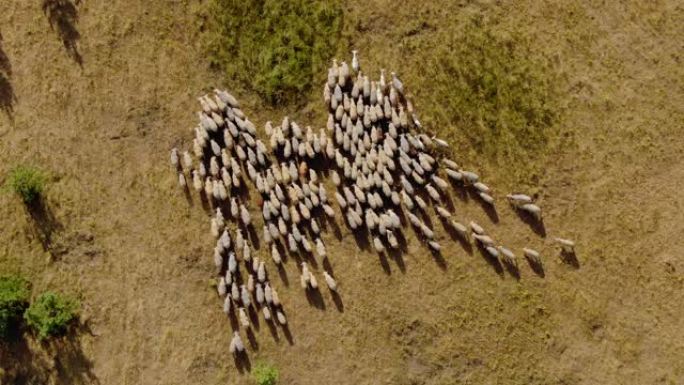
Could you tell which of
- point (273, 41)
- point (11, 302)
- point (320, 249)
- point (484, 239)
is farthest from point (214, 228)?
point (484, 239)

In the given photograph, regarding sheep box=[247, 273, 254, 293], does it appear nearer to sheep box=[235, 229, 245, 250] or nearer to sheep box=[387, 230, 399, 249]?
sheep box=[235, 229, 245, 250]

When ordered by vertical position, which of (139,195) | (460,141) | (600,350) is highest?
(139,195)

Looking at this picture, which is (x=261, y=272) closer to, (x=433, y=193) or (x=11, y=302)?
(x=433, y=193)

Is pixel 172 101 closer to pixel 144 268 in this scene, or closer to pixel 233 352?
pixel 144 268

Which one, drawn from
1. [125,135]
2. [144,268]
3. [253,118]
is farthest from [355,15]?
[144,268]

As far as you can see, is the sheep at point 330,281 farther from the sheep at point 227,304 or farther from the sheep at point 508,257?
the sheep at point 508,257

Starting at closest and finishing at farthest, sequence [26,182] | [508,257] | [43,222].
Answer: [508,257], [26,182], [43,222]
